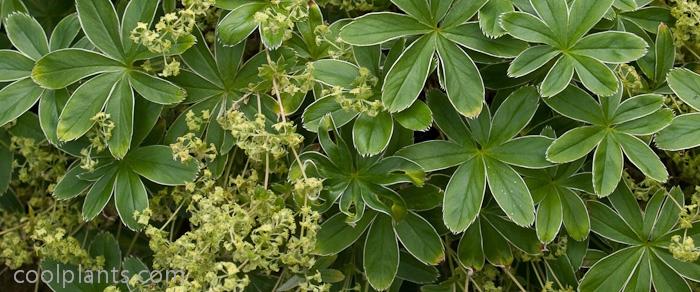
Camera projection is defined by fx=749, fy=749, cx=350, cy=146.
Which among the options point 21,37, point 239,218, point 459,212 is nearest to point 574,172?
point 459,212

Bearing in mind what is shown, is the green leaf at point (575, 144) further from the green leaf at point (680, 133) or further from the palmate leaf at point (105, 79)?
the palmate leaf at point (105, 79)

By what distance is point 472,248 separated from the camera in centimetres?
183

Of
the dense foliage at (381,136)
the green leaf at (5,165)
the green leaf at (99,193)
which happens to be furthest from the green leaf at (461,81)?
the green leaf at (5,165)

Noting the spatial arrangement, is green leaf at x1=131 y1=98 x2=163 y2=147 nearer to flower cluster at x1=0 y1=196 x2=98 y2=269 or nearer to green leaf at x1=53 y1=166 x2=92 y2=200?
green leaf at x1=53 y1=166 x2=92 y2=200

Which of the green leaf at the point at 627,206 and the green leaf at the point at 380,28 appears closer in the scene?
the green leaf at the point at 380,28

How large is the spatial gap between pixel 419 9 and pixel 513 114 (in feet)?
1.08

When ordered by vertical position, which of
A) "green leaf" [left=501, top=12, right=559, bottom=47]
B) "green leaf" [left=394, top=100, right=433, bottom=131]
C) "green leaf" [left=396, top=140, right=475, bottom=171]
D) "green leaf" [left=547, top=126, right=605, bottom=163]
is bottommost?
"green leaf" [left=396, top=140, right=475, bottom=171]

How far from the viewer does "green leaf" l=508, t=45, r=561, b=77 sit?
65.7 inches

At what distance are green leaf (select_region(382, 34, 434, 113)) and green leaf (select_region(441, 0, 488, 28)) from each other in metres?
0.07

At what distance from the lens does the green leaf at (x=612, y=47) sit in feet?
5.42

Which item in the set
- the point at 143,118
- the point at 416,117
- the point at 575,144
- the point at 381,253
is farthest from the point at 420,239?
the point at 143,118

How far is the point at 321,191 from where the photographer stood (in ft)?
5.63

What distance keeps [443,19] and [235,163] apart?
66 centimetres

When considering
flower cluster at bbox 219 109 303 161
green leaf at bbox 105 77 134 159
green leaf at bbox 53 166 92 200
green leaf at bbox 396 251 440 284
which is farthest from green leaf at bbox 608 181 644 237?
green leaf at bbox 53 166 92 200
